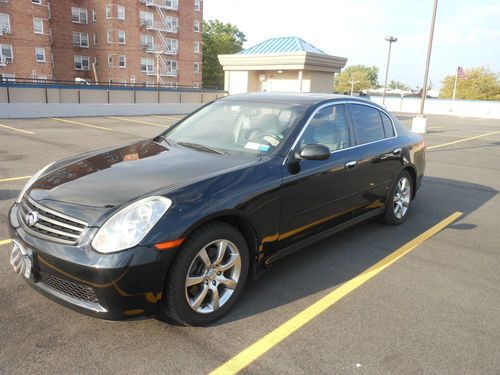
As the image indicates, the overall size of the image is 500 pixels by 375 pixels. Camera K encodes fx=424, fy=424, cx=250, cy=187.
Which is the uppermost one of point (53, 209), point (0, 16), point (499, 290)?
point (0, 16)

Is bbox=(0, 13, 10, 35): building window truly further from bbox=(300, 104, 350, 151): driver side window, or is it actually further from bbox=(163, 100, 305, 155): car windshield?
bbox=(300, 104, 350, 151): driver side window

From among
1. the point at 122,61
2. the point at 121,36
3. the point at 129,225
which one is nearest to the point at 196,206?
the point at 129,225

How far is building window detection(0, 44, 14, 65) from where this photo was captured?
40.4m

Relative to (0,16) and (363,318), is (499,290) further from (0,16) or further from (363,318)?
(0,16)

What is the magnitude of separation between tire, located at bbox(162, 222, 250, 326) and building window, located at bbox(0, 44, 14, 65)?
45.8 meters

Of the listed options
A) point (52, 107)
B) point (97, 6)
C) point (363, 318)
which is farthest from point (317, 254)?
point (97, 6)

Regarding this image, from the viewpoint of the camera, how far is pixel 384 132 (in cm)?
505

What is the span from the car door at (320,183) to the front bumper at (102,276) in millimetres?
1255

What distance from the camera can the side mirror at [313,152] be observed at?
3506mm

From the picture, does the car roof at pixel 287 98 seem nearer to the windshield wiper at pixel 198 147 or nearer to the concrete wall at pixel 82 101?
the windshield wiper at pixel 198 147

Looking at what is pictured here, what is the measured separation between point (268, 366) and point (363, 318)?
968 mm

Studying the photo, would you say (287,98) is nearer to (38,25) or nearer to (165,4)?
(38,25)

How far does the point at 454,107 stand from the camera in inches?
1793

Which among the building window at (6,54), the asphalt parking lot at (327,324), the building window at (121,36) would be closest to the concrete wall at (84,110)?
the asphalt parking lot at (327,324)
